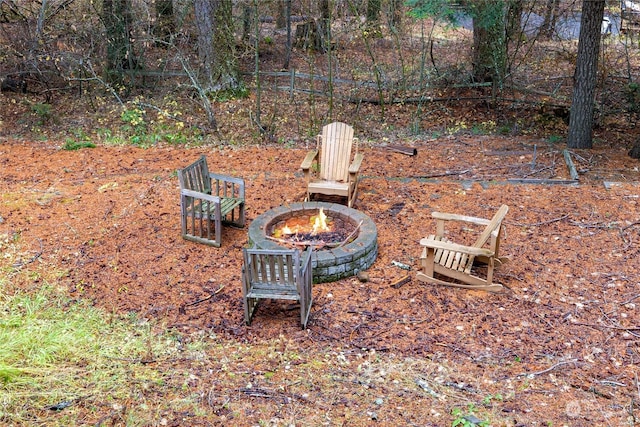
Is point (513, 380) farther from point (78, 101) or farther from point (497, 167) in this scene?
point (78, 101)

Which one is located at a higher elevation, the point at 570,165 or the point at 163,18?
the point at 163,18

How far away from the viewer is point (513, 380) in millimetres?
3645

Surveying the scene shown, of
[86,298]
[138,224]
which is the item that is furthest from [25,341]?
[138,224]

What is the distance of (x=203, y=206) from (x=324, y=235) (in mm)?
1367

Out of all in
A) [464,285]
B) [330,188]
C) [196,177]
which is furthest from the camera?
[330,188]

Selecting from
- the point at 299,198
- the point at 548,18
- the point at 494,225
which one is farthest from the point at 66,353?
the point at 548,18

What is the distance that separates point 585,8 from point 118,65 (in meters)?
7.73

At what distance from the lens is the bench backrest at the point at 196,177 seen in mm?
5391

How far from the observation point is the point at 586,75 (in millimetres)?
7723

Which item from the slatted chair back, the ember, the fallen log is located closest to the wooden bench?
the ember

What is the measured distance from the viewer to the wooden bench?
527cm

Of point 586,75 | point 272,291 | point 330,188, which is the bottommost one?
point 272,291

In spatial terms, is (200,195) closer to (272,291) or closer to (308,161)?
(308,161)

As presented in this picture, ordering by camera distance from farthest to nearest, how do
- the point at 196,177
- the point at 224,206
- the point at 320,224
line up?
the point at 196,177, the point at 224,206, the point at 320,224
